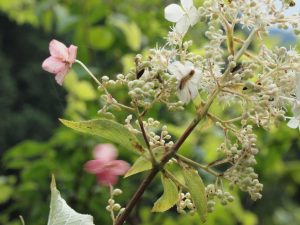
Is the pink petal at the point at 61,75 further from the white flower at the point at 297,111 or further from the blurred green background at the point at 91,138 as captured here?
the blurred green background at the point at 91,138

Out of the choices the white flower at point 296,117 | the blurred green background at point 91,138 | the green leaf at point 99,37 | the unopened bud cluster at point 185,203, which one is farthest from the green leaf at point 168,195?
the green leaf at point 99,37

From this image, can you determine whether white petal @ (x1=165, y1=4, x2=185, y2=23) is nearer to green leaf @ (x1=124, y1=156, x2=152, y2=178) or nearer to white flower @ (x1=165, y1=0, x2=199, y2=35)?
white flower @ (x1=165, y1=0, x2=199, y2=35)

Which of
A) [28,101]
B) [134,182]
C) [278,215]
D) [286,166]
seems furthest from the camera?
[28,101]

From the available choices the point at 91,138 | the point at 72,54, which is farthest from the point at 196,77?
the point at 91,138

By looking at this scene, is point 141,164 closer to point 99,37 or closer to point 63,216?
point 63,216

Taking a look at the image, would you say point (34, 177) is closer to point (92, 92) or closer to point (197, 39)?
point (92, 92)

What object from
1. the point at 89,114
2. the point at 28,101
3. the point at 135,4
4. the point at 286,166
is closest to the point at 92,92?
the point at 89,114
